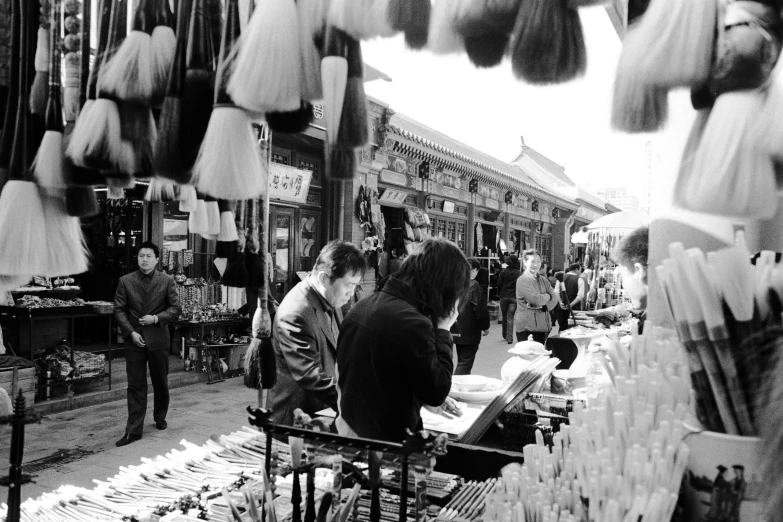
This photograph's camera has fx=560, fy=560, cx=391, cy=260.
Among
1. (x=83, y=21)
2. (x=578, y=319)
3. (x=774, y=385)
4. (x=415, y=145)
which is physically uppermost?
(x=415, y=145)

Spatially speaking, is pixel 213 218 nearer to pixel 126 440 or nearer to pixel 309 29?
pixel 309 29

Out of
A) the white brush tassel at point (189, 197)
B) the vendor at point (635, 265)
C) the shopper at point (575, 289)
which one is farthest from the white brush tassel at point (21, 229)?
the shopper at point (575, 289)

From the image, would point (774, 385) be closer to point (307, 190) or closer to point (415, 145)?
point (307, 190)

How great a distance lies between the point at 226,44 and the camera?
108 cm

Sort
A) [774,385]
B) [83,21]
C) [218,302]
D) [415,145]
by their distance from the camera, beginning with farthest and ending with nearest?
[415,145], [218,302], [83,21], [774,385]

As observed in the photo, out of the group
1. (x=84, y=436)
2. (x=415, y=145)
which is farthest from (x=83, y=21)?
(x=415, y=145)

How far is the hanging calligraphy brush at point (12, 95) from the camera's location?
136cm

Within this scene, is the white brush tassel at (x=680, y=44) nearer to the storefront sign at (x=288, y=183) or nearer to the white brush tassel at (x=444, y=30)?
the white brush tassel at (x=444, y=30)

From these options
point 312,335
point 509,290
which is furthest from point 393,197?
point 312,335

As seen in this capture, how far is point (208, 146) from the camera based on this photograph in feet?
3.42

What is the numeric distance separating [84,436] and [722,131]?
5093 millimetres

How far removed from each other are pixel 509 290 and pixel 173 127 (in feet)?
27.2

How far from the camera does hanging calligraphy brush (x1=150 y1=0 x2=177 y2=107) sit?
115 centimetres

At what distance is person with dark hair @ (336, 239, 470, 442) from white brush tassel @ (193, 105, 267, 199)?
3.08ft
